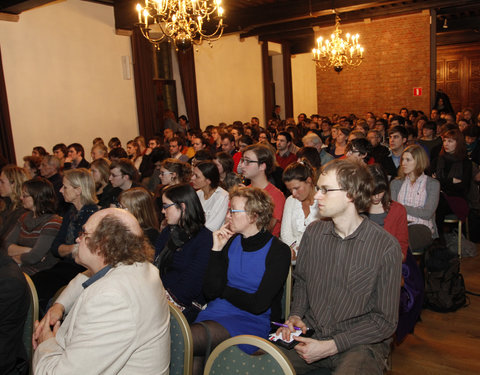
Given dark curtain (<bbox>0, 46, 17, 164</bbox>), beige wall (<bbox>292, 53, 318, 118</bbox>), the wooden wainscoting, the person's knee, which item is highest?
beige wall (<bbox>292, 53, 318, 118</bbox>)

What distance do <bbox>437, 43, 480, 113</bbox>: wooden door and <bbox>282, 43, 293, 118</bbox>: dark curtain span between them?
288 inches

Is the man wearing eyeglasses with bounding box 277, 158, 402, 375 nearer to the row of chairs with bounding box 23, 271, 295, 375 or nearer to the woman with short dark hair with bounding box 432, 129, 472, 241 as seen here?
the row of chairs with bounding box 23, 271, 295, 375

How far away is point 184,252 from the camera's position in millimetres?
2713

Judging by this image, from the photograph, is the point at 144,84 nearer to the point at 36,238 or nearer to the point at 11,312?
the point at 36,238

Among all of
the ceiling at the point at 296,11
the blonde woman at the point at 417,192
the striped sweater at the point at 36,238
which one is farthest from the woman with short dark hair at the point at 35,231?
the ceiling at the point at 296,11

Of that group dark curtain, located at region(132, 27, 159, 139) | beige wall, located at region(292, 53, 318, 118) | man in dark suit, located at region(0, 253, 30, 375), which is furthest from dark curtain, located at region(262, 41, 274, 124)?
man in dark suit, located at region(0, 253, 30, 375)

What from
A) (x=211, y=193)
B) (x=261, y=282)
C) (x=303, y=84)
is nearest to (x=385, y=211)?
(x=261, y=282)

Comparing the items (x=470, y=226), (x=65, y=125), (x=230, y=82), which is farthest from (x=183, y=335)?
(x=230, y=82)

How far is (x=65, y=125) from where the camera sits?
8.59 m

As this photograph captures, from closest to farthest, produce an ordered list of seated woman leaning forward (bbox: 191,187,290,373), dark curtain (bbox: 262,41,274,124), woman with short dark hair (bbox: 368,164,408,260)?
seated woman leaning forward (bbox: 191,187,290,373) < woman with short dark hair (bbox: 368,164,408,260) < dark curtain (bbox: 262,41,274,124)

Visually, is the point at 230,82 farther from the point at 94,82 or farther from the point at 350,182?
the point at 350,182

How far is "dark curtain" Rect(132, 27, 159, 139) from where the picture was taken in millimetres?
9914

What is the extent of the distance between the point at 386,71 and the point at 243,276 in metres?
12.2

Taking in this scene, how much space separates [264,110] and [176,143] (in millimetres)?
9390
